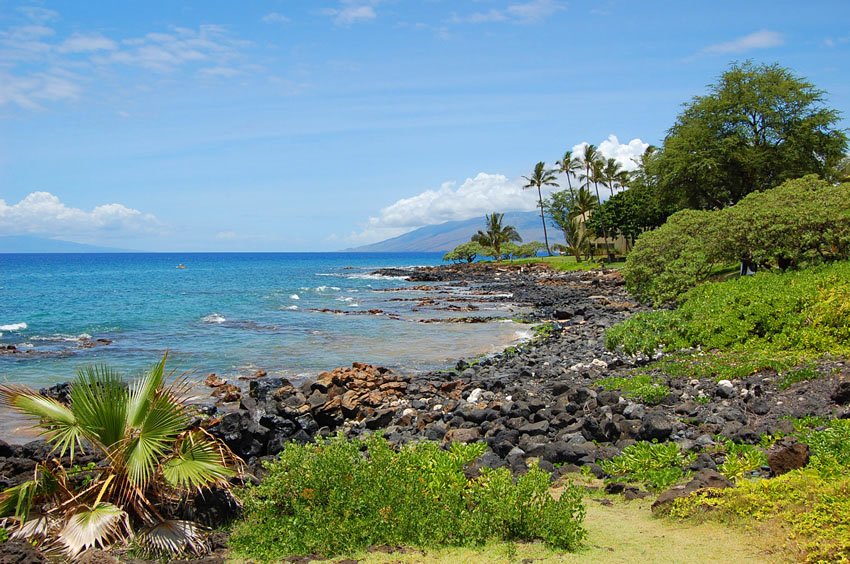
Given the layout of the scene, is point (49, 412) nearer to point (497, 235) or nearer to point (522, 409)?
point (522, 409)

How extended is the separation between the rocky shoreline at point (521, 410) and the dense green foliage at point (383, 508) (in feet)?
2.50

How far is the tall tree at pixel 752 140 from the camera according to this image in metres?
44.9

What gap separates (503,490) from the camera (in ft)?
21.4

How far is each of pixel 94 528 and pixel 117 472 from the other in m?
0.56

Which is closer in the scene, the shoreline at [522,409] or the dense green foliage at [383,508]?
the dense green foliage at [383,508]

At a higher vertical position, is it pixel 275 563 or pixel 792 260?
pixel 792 260

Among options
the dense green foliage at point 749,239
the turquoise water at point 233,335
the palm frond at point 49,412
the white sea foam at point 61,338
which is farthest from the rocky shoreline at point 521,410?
the white sea foam at point 61,338

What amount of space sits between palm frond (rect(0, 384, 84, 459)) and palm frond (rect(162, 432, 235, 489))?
35.8 inches

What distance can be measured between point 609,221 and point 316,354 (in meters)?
45.6

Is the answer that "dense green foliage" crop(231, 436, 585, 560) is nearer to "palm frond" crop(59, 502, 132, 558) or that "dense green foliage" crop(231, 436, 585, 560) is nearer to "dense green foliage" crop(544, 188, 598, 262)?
"palm frond" crop(59, 502, 132, 558)

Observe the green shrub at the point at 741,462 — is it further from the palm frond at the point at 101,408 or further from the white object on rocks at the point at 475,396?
the white object on rocks at the point at 475,396

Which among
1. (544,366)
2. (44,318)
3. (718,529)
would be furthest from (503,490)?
(44,318)

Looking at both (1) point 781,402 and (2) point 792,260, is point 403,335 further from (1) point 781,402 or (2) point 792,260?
(1) point 781,402

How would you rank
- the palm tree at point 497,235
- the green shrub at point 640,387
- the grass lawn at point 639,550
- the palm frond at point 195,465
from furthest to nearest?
1. the palm tree at point 497,235
2. the green shrub at point 640,387
3. the palm frond at point 195,465
4. the grass lawn at point 639,550
